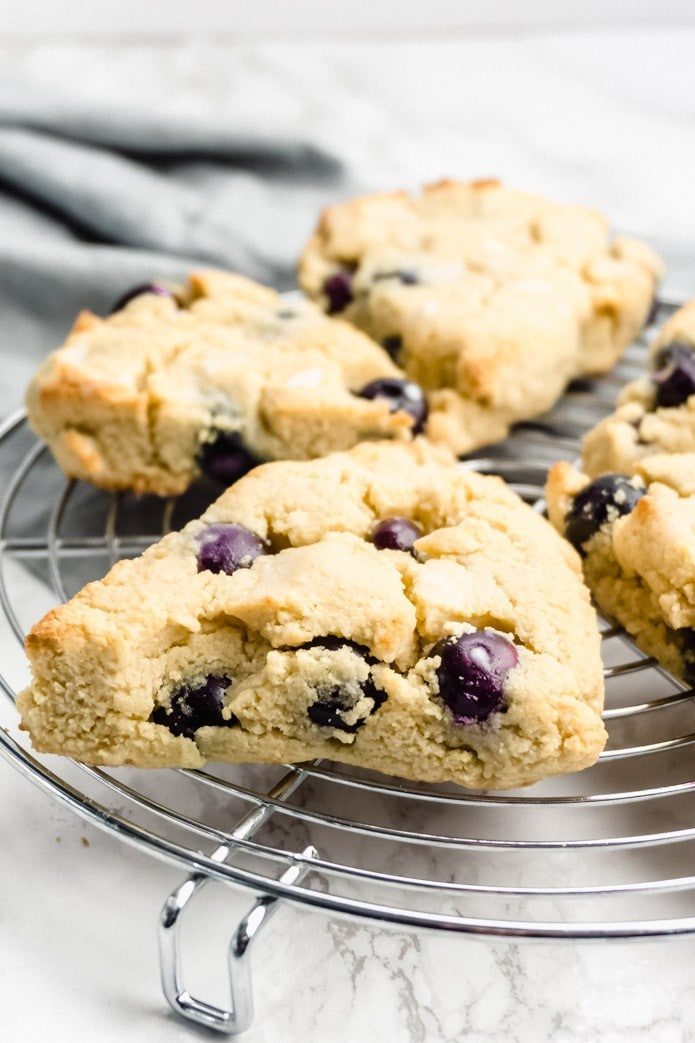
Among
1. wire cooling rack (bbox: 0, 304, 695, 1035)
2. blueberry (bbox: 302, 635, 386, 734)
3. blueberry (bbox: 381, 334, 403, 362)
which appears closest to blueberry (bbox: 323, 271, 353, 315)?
blueberry (bbox: 381, 334, 403, 362)

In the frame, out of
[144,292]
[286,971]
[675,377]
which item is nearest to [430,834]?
[286,971]

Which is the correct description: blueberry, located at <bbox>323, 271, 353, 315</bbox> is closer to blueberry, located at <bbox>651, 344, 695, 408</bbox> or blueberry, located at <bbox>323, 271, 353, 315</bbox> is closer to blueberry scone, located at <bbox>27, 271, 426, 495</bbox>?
blueberry scone, located at <bbox>27, 271, 426, 495</bbox>

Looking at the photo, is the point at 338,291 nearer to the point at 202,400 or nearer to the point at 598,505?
the point at 202,400

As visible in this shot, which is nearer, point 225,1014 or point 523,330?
point 225,1014

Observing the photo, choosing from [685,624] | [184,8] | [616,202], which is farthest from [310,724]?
[184,8]

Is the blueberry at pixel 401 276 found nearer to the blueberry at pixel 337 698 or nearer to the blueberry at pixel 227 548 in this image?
the blueberry at pixel 227 548

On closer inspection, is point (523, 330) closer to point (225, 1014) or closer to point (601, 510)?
point (601, 510)
